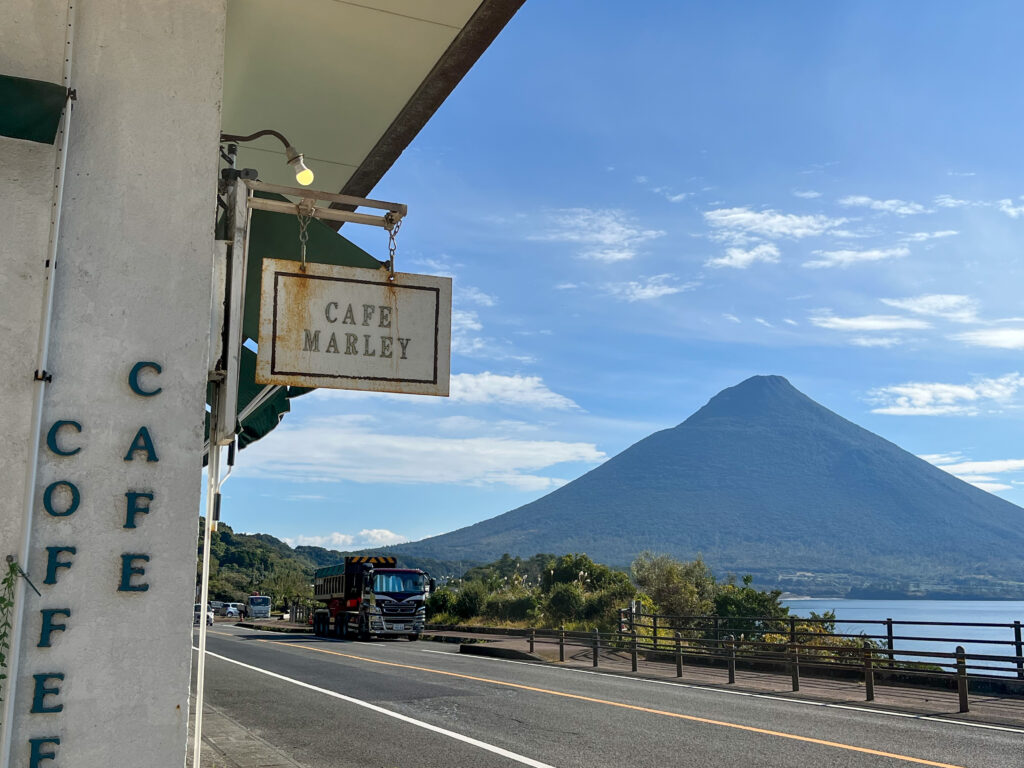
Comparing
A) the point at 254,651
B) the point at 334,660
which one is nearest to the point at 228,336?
the point at 334,660

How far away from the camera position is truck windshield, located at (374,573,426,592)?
3369 centimetres

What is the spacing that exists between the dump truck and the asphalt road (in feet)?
52.0

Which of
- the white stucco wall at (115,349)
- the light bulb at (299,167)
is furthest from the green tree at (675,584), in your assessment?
the white stucco wall at (115,349)

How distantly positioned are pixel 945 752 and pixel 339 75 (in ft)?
28.4

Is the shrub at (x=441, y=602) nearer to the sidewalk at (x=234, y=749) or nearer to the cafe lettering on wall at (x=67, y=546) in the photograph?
the sidewalk at (x=234, y=749)

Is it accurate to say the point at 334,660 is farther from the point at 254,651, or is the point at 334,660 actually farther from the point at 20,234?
the point at 20,234

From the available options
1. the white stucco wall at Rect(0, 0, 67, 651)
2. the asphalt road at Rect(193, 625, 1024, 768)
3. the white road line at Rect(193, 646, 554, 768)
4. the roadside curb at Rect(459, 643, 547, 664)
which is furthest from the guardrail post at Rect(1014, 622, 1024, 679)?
the white stucco wall at Rect(0, 0, 67, 651)

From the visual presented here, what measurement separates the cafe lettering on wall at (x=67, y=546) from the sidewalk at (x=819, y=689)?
11426 mm

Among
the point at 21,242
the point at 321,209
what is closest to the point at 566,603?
the point at 321,209

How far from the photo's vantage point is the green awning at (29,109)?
3816 mm

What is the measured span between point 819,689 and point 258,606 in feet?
204

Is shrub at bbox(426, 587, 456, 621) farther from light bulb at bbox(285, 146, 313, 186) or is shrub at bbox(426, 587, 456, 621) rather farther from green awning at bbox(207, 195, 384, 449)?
light bulb at bbox(285, 146, 313, 186)

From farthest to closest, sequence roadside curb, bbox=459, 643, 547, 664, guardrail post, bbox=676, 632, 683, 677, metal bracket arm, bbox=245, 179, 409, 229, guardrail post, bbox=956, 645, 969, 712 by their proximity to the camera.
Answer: roadside curb, bbox=459, 643, 547, 664, guardrail post, bbox=676, 632, 683, 677, guardrail post, bbox=956, 645, 969, 712, metal bracket arm, bbox=245, 179, 409, 229

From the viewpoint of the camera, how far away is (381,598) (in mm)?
33469
